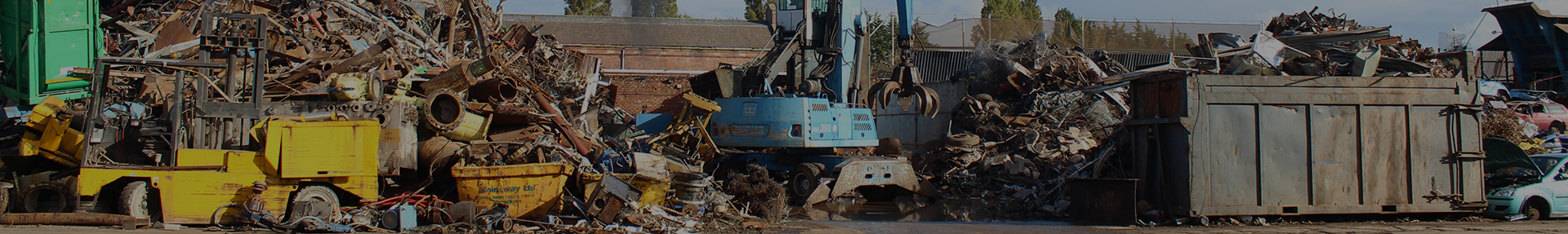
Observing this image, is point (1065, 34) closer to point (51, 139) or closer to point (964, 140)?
point (964, 140)

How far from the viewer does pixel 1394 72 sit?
30.6 feet

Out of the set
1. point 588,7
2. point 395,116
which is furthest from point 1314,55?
point 588,7

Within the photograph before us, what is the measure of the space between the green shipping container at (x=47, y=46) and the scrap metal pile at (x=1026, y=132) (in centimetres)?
980

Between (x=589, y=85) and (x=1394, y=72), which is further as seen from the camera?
(x=589, y=85)

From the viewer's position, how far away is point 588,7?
44.2 meters

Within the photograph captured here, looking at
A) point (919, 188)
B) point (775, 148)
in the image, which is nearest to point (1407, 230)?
point (919, 188)

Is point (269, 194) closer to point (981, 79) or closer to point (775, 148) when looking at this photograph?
point (775, 148)

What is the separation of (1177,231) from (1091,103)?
7.97 meters

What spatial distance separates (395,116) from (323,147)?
96cm

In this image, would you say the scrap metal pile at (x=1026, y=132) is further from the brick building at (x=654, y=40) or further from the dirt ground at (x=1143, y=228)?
the brick building at (x=654, y=40)

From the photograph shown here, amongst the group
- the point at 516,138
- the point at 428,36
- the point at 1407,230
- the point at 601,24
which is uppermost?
the point at 601,24

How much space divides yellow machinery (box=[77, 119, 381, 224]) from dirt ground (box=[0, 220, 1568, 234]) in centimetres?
24

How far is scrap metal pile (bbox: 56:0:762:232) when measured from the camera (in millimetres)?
8406

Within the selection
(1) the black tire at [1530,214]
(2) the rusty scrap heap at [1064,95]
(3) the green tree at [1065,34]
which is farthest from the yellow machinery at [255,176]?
(3) the green tree at [1065,34]
